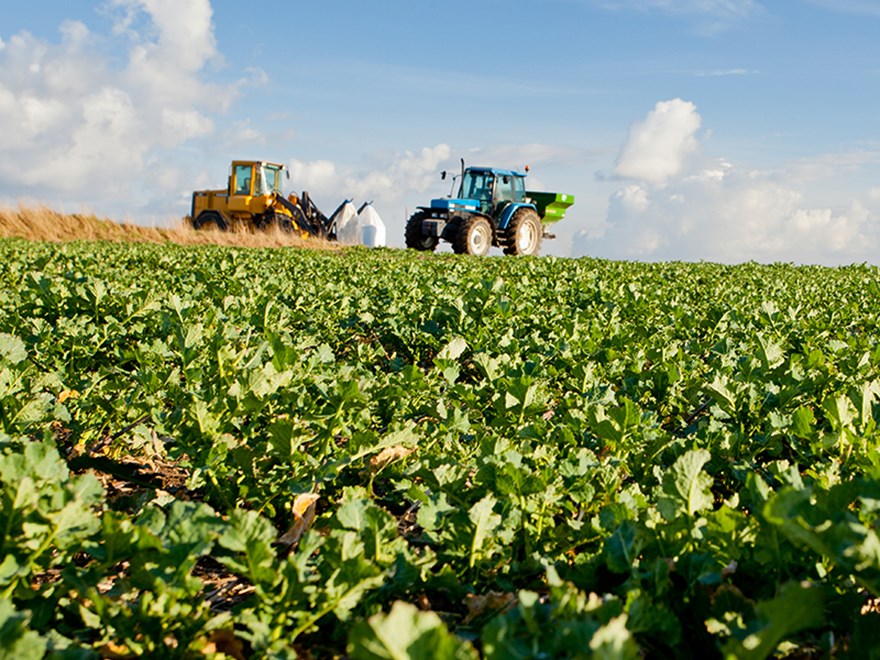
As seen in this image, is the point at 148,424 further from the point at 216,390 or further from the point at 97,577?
the point at 97,577

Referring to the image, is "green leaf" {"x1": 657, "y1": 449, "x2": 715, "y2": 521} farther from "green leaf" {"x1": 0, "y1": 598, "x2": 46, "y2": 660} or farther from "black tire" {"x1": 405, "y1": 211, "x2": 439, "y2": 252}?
"black tire" {"x1": 405, "y1": 211, "x2": 439, "y2": 252}

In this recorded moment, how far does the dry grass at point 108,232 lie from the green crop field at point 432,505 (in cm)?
2003

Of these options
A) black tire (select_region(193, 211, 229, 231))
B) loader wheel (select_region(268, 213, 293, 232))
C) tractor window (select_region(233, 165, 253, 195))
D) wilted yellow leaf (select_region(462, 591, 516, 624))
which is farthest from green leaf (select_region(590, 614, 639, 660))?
tractor window (select_region(233, 165, 253, 195))

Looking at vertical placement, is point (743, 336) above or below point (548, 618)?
above

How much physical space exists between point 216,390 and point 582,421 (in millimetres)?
1390

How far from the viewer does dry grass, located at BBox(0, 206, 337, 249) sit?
966 inches

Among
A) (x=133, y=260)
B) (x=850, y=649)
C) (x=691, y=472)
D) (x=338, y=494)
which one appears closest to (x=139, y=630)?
(x=338, y=494)

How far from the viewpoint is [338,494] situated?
2887 millimetres

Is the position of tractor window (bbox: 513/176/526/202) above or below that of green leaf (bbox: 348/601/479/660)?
above

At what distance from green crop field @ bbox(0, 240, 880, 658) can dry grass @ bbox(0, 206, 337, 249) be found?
20.0 meters

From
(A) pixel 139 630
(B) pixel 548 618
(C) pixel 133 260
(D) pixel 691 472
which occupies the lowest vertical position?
(A) pixel 139 630

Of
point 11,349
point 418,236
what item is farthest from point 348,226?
point 11,349

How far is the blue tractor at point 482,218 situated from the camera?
2200cm

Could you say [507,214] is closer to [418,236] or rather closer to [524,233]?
[524,233]
